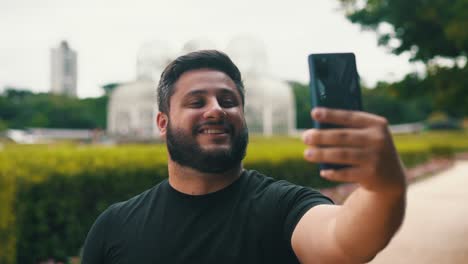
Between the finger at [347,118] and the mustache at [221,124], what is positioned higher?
the finger at [347,118]

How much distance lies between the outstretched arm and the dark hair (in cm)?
70

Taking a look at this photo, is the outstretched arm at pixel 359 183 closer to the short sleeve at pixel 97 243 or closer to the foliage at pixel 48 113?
the short sleeve at pixel 97 243

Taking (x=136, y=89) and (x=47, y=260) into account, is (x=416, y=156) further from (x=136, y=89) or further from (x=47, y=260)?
(x=136, y=89)

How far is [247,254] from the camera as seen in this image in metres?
1.59

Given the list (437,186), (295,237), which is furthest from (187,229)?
(437,186)

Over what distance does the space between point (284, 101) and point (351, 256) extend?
45.2 meters

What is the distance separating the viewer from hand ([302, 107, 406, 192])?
38.9 inches

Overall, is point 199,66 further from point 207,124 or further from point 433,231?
point 433,231

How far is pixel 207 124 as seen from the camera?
1688 millimetres

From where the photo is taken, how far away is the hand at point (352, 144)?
99cm

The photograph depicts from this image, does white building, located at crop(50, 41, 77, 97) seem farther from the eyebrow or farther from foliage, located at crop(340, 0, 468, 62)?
the eyebrow

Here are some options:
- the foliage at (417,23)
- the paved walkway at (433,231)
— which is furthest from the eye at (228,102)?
the foliage at (417,23)

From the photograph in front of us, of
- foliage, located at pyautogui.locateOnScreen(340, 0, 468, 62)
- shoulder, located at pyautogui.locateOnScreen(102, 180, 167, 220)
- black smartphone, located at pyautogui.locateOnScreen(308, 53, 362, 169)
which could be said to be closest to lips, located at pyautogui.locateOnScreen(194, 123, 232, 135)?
shoulder, located at pyautogui.locateOnScreen(102, 180, 167, 220)

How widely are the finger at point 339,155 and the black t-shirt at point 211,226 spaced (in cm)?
55
